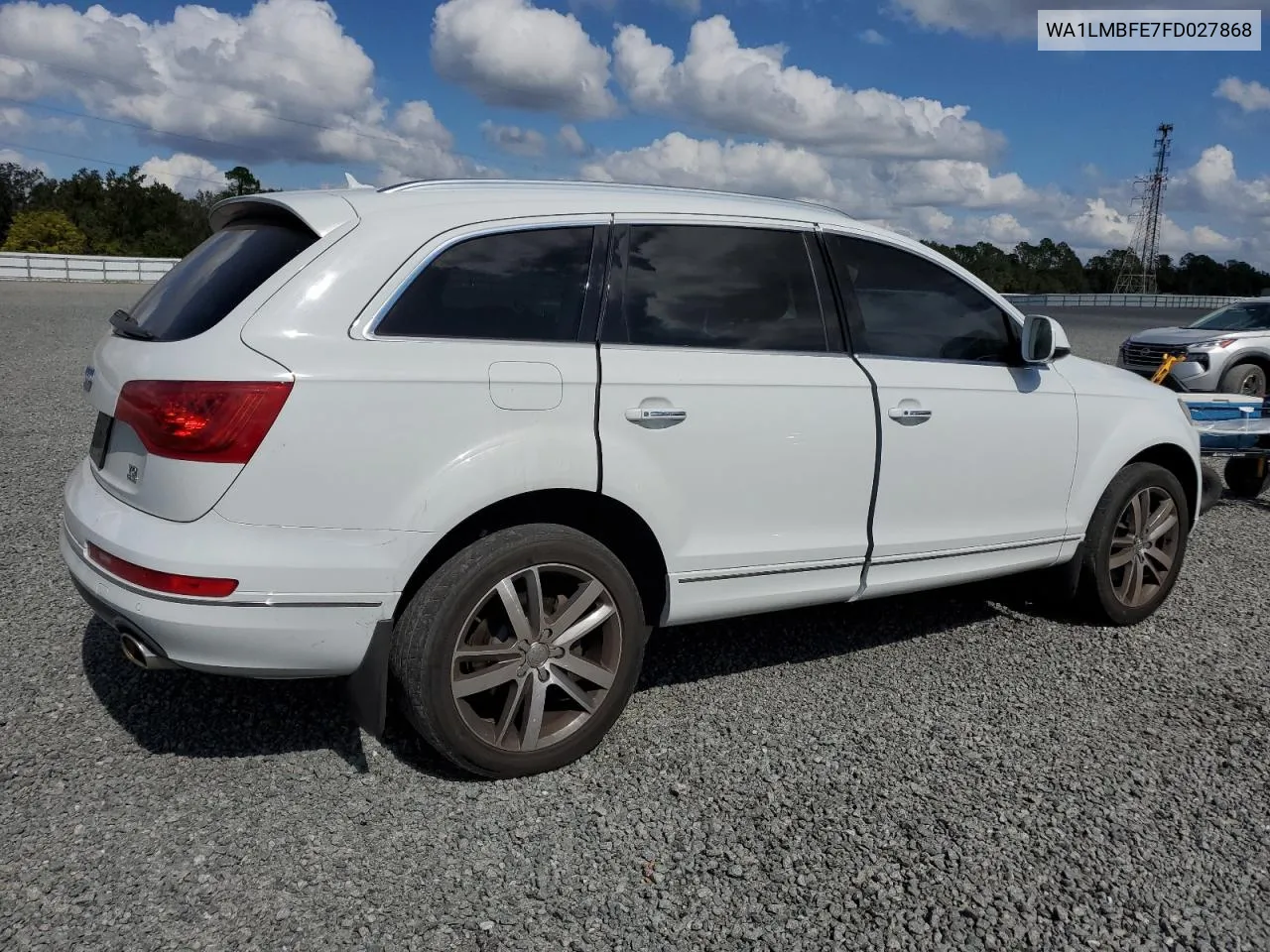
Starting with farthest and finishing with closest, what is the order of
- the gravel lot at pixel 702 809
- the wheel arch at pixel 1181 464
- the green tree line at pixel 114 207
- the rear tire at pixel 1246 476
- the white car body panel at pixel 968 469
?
1. the green tree line at pixel 114 207
2. the rear tire at pixel 1246 476
3. the wheel arch at pixel 1181 464
4. the white car body panel at pixel 968 469
5. the gravel lot at pixel 702 809

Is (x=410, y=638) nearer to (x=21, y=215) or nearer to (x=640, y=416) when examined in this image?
(x=640, y=416)

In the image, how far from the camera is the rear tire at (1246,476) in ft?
25.6

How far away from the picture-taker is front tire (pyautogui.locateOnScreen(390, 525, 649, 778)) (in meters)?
3.20

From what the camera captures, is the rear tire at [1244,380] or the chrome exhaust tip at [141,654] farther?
the rear tire at [1244,380]

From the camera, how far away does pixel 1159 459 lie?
5.30 metres

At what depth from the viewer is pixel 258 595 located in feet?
9.73

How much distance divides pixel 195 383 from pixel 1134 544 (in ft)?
13.9

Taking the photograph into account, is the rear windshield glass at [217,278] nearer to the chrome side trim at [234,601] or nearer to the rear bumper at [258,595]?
the rear bumper at [258,595]

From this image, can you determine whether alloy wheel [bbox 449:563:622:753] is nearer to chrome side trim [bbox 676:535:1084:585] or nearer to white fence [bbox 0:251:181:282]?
chrome side trim [bbox 676:535:1084:585]

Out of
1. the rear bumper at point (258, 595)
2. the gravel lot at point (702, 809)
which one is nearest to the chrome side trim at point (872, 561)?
the gravel lot at point (702, 809)

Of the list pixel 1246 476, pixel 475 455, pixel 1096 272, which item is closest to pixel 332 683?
pixel 475 455

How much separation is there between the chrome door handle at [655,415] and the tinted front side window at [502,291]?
0.31 meters

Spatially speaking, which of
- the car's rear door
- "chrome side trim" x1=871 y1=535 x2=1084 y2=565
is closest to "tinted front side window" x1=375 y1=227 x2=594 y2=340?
the car's rear door

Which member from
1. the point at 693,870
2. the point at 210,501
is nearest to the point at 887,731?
the point at 693,870
